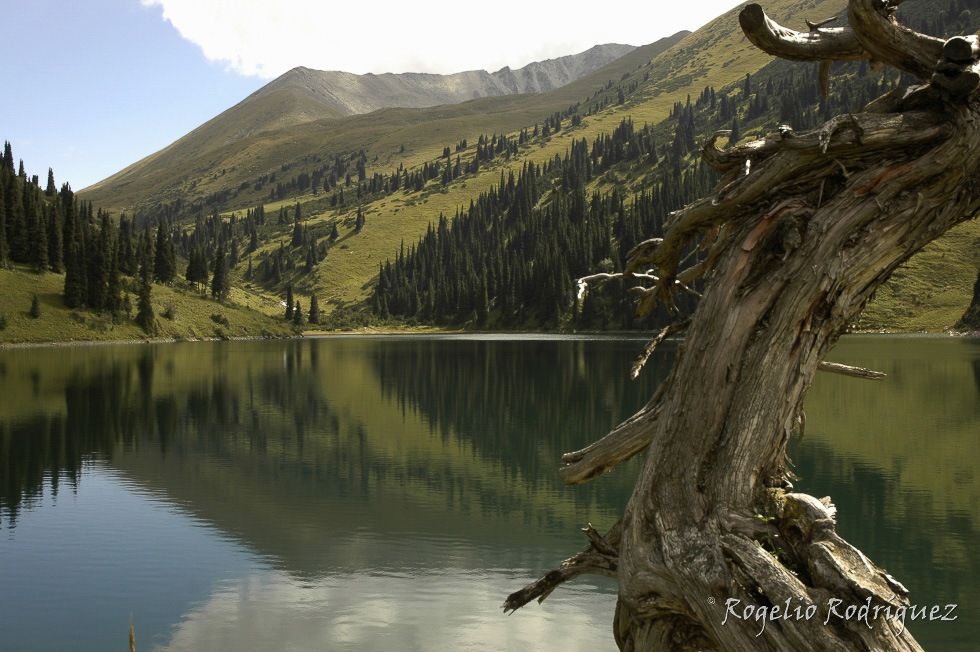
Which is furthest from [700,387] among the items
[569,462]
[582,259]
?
[582,259]

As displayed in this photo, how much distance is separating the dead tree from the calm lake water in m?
0.65

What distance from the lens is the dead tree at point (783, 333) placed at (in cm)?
448

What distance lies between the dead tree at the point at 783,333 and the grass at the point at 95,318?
11011 centimetres

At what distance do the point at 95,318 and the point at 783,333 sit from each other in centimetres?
12096

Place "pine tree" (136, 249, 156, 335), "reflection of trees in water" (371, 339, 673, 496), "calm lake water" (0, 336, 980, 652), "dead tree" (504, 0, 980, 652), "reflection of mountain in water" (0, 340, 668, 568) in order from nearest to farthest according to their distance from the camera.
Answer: "dead tree" (504, 0, 980, 652)
"calm lake water" (0, 336, 980, 652)
"reflection of mountain in water" (0, 340, 668, 568)
"reflection of trees in water" (371, 339, 673, 496)
"pine tree" (136, 249, 156, 335)

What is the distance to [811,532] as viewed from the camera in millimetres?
4648

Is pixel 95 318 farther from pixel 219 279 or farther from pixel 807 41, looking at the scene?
pixel 807 41

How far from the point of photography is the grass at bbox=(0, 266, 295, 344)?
98.8 m

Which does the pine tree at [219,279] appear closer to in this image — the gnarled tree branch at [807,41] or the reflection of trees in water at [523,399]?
the reflection of trees in water at [523,399]

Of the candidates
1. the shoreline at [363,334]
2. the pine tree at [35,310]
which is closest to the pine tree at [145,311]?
the shoreline at [363,334]

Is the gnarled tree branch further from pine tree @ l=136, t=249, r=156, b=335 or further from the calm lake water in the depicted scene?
pine tree @ l=136, t=249, r=156, b=335

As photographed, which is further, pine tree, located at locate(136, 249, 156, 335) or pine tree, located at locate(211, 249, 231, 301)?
pine tree, located at locate(211, 249, 231, 301)

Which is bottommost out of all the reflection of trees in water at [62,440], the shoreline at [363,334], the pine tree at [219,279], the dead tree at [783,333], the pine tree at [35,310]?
the reflection of trees in water at [62,440]

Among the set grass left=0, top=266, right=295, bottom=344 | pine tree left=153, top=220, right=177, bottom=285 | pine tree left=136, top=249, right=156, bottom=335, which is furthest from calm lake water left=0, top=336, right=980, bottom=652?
pine tree left=153, top=220, right=177, bottom=285
